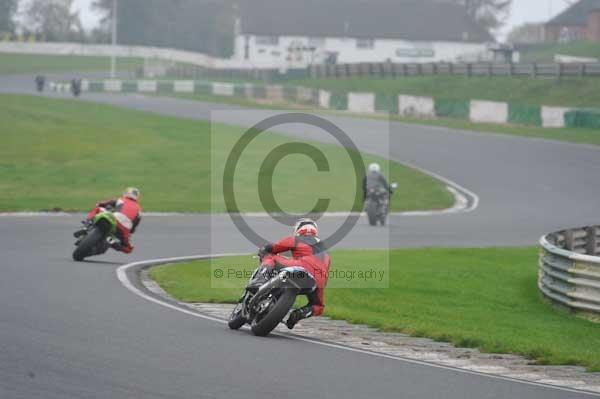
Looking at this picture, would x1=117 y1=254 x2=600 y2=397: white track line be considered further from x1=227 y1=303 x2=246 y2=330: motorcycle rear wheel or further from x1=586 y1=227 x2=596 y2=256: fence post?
x1=586 y1=227 x2=596 y2=256: fence post

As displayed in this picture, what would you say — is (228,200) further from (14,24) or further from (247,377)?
(14,24)

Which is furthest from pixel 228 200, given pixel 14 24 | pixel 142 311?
pixel 14 24

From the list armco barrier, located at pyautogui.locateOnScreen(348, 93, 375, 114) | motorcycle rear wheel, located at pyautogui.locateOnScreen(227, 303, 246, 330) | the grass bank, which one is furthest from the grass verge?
motorcycle rear wheel, located at pyautogui.locateOnScreen(227, 303, 246, 330)

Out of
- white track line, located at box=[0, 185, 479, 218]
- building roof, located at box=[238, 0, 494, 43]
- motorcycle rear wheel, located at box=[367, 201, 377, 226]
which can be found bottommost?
white track line, located at box=[0, 185, 479, 218]

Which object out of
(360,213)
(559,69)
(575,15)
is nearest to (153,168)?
(360,213)

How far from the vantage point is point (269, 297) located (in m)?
11.5

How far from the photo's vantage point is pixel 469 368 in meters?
10.7

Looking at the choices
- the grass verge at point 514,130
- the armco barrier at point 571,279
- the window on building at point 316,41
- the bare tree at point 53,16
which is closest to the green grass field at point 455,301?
the armco barrier at point 571,279

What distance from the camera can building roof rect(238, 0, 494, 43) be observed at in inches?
4643

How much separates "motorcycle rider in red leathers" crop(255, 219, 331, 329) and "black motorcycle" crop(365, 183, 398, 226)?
1611cm

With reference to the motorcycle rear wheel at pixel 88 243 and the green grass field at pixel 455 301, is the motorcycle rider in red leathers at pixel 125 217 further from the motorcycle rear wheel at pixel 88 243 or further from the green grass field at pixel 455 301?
the green grass field at pixel 455 301

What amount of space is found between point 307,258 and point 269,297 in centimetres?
57

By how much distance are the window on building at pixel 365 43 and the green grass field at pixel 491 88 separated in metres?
41.2

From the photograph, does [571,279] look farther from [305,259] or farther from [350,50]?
[350,50]
